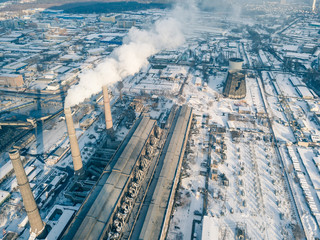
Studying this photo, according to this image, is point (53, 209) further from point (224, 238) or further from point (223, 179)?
point (223, 179)

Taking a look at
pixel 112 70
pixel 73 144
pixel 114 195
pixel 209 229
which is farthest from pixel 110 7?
pixel 209 229

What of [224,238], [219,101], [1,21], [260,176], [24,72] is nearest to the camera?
[224,238]

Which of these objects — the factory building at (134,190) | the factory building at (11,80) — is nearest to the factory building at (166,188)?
the factory building at (134,190)

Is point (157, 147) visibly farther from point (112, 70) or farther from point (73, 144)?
point (112, 70)

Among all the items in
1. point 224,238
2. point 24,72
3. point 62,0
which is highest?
point 62,0

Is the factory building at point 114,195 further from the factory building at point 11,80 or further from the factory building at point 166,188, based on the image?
the factory building at point 11,80

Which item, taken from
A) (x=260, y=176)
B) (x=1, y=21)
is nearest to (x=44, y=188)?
(x=260, y=176)

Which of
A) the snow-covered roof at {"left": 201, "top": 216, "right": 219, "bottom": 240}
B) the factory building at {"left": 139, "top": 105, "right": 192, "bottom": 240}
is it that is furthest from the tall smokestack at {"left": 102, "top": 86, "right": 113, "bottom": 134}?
the snow-covered roof at {"left": 201, "top": 216, "right": 219, "bottom": 240}
